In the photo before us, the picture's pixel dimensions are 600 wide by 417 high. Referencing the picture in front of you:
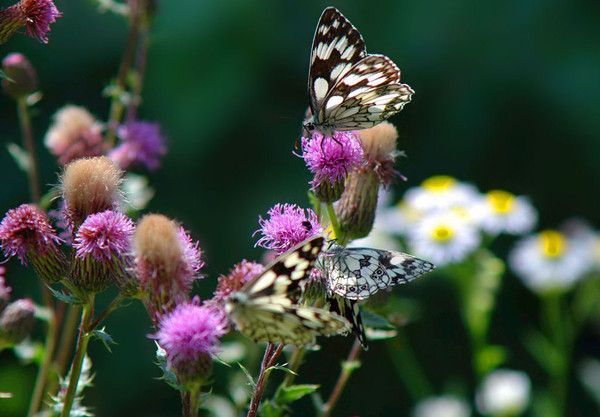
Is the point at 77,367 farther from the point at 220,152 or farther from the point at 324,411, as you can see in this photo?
the point at 220,152

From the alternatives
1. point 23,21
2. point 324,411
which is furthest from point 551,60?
point 23,21

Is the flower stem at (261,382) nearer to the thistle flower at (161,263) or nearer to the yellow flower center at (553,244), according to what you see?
the thistle flower at (161,263)

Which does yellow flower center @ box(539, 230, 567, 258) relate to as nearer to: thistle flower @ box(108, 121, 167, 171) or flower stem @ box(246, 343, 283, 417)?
thistle flower @ box(108, 121, 167, 171)

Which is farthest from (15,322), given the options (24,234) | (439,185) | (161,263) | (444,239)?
(439,185)

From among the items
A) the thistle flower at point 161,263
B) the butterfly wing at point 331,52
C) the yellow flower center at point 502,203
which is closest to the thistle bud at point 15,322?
the thistle flower at point 161,263

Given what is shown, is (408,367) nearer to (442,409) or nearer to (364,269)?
(442,409)

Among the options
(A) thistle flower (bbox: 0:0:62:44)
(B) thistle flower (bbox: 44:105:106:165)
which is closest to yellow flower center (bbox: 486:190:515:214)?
(B) thistle flower (bbox: 44:105:106:165)
